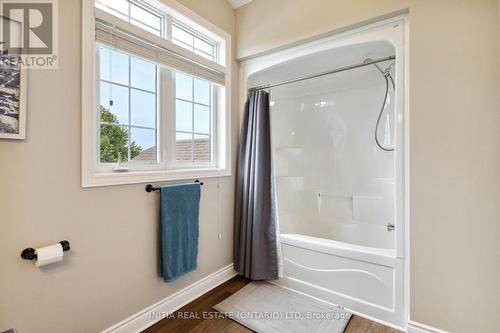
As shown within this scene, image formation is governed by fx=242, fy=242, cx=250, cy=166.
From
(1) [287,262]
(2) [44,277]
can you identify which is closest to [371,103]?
(1) [287,262]

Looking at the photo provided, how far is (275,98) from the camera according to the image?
316 cm

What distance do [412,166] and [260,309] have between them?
1.57m

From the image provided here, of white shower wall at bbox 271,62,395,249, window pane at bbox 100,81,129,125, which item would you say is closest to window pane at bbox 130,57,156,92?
window pane at bbox 100,81,129,125

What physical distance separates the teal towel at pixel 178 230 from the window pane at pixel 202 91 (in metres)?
0.82

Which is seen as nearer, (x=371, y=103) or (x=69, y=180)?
(x=69, y=180)

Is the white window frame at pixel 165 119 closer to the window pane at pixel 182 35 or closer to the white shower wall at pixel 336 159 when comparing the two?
the window pane at pixel 182 35

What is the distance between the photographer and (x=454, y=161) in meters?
1.51

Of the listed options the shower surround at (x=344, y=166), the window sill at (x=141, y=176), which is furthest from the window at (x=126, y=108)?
the shower surround at (x=344, y=166)

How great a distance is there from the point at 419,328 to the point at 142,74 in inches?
104

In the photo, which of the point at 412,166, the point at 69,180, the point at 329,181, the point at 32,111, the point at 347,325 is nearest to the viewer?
the point at 32,111

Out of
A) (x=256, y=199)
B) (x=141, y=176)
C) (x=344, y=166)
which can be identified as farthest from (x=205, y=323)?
(x=344, y=166)

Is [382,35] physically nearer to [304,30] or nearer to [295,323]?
[304,30]

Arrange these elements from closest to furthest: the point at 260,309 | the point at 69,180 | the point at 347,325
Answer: the point at 69,180 < the point at 347,325 < the point at 260,309

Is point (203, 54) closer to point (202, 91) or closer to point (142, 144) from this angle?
point (202, 91)
